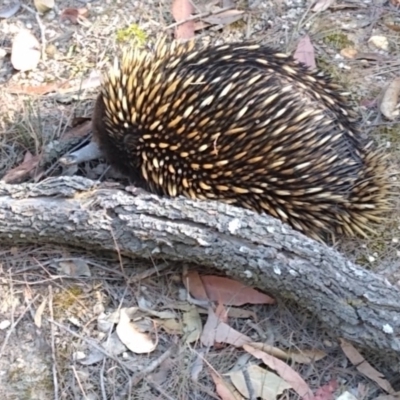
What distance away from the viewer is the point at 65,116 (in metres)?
2.93

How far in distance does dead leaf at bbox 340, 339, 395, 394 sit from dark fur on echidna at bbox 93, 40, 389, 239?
16.2 inches

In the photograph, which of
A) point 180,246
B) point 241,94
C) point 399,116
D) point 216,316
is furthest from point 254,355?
point 399,116

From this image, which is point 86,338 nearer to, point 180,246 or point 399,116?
point 180,246

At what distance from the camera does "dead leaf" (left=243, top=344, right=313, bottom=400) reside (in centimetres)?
225

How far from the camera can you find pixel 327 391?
225 centimetres

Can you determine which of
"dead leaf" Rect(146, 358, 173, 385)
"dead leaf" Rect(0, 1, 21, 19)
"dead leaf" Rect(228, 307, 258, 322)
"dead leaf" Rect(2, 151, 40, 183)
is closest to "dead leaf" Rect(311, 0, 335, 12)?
"dead leaf" Rect(0, 1, 21, 19)

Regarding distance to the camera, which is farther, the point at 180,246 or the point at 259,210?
the point at 259,210

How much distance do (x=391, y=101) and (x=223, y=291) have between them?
106cm

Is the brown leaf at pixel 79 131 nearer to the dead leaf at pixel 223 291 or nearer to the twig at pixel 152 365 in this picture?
the dead leaf at pixel 223 291

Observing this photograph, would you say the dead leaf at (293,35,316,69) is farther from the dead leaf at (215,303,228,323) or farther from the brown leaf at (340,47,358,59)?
the dead leaf at (215,303,228,323)

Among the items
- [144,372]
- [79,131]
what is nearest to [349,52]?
[79,131]

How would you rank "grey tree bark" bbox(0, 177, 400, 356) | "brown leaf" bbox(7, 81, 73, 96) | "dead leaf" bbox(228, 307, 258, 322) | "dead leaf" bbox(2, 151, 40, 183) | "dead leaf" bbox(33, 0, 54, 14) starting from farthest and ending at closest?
1. "dead leaf" bbox(33, 0, 54, 14)
2. "brown leaf" bbox(7, 81, 73, 96)
3. "dead leaf" bbox(2, 151, 40, 183)
4. "dead leaf" bbox(228, 307, 258, 322)
5. "grey tree bark" bbox(0, 177, 400, 356)

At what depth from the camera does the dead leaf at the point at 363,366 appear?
Result: 225cm

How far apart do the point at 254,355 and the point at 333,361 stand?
0.77 ft
